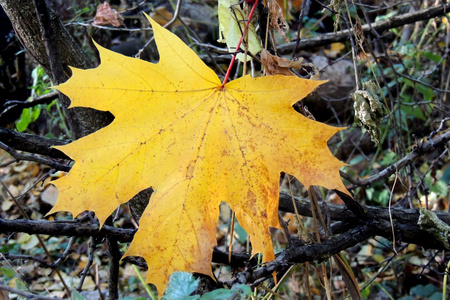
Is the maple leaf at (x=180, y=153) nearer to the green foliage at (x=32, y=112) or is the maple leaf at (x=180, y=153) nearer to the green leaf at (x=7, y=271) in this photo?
the green leaf at (x=7, y=271)

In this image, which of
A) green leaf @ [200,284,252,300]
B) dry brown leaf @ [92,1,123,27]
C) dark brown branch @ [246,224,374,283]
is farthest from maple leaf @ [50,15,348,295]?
dry brown leaf @ [92,1,123,27]

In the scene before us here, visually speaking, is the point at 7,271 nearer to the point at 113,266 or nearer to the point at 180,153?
the point at 113,266

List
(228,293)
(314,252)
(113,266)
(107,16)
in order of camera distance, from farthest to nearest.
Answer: (107,16) → (113,266) → (314,252) → (228,293)

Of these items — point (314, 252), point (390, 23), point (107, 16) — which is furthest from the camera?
point (390, 23)

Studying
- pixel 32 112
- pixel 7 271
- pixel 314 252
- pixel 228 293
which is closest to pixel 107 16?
pixel 32 112

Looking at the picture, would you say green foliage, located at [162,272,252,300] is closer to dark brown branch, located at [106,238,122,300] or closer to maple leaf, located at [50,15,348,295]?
maple leaf, located at [50,15,348,295]

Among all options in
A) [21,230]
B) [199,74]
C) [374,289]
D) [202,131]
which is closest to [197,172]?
[202,131]

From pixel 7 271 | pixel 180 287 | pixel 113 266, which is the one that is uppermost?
pixel 180 287

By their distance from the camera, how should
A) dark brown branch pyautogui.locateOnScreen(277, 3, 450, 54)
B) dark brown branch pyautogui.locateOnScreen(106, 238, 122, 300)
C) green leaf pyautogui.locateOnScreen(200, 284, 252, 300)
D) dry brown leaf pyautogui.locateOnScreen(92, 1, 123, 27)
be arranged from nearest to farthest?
1. green leaf pyautogui.locateOnScreen(200, 284, 252, 300)
2. dark brown branch pyautogui.locateOnScreen(106, 238, 122, 300)
3. dry brown leaf pyautogui.locateOnScreen(92, 1, 123, 27)
4. dark brown branch pyautogui.locateOnScreen(277, 3, 450, 54)

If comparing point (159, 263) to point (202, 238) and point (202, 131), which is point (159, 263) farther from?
point (202, 131)

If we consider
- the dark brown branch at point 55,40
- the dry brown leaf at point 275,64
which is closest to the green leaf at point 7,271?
the dark brown branch at point 55,40
